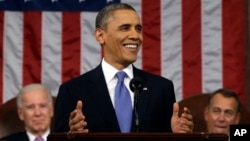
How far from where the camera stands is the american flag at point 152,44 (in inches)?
259

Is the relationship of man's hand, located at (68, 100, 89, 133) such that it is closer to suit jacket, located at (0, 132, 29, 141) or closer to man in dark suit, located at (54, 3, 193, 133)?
man in dark suit, located at (54, 3, 193, 133)

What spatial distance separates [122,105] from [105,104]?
0.08 m

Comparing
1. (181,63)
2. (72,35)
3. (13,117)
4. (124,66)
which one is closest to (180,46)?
(181,63)

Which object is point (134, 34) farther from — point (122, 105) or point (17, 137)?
point (17, 137)

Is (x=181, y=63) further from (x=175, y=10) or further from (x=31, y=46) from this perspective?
(x=31, y=46)

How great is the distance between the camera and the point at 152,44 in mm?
6605

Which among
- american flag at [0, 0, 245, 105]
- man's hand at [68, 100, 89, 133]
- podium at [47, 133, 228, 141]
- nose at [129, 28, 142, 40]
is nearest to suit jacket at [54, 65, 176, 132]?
nose at [129, 28, 142, 40]

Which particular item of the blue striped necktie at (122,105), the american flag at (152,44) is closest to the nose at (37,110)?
the american flag at (152,44)

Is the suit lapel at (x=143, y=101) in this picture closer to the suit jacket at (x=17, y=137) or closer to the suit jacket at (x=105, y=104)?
the suit jacket at (x=105, y=104)

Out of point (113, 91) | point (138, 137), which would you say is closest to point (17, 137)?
point (113, 91)

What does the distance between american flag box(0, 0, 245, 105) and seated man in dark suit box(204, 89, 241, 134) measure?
0.61 m

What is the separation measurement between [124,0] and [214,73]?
0.80 meters

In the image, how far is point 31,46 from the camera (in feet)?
21.6

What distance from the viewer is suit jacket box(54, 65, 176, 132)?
13.9 feet
